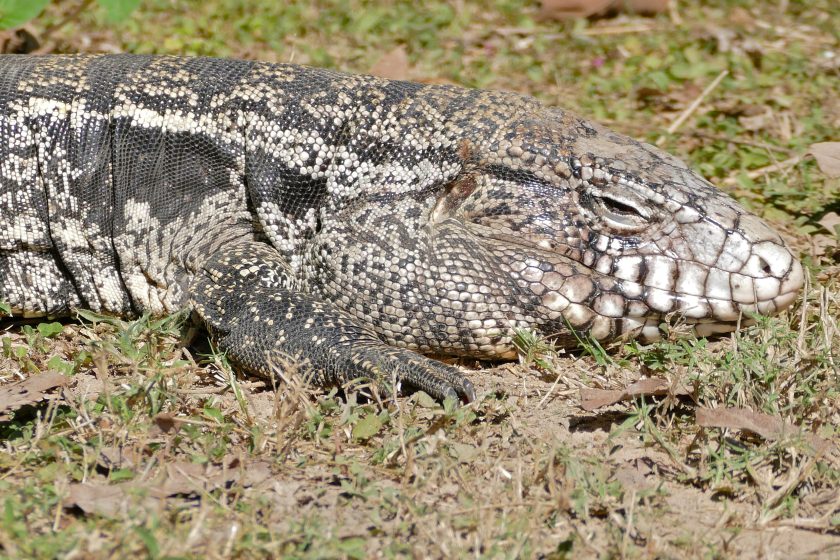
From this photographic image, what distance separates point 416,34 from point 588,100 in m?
1.61

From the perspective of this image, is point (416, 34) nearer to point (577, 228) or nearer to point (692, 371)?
point (577, 228)

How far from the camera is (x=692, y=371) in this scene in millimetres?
4184

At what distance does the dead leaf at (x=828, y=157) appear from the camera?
5.46 meters

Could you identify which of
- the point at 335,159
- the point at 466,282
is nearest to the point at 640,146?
the point at 466,282

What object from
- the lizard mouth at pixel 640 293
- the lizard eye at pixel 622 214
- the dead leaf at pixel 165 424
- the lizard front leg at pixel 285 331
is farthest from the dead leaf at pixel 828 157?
the dead leaf at pixel 165 424

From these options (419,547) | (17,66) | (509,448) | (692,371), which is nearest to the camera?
(419,547)

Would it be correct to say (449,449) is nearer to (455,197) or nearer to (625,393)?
(625,393)

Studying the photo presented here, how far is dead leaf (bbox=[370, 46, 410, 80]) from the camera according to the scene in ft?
22.7

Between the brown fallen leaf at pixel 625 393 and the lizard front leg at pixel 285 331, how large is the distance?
49 cm

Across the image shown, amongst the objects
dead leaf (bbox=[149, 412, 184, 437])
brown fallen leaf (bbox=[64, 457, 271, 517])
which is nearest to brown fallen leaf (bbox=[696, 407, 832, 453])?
brown fallen leaf (bbox=[64, 457, 271, 517])

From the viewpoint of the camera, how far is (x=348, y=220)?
4.55 meters

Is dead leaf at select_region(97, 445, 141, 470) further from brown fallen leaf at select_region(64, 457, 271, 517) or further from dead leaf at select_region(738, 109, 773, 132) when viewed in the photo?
dead leaf at select_region(738, 109, 773, 132)

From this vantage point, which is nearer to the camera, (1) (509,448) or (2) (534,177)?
(1) (509,448)

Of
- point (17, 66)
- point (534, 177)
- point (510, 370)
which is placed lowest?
point (510, 370)
